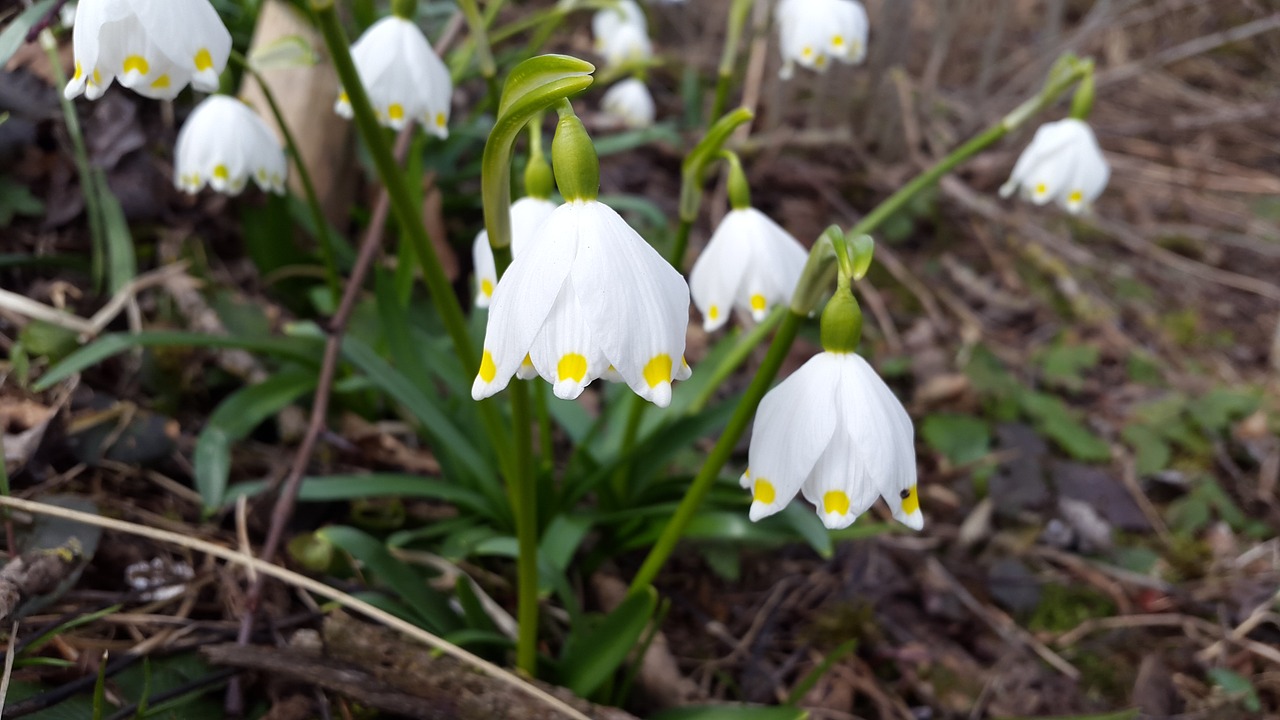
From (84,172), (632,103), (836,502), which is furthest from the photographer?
(632,103)

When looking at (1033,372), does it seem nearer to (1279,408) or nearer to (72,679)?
(1279,408)

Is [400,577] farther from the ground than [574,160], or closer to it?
closer to it

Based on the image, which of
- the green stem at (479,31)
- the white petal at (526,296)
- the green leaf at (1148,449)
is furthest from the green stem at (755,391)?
the green leaf at (1148,449)

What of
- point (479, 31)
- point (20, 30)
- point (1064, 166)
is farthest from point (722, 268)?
point (20, 30)

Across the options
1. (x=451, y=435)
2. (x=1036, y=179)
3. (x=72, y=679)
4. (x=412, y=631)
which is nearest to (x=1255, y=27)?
(x=1036, y=179)

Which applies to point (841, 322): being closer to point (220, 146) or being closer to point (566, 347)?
point (566, 347)

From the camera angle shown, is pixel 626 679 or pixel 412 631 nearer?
pixel 412 631

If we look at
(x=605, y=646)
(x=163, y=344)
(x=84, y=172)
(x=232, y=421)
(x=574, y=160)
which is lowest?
(x=605, y=646)
